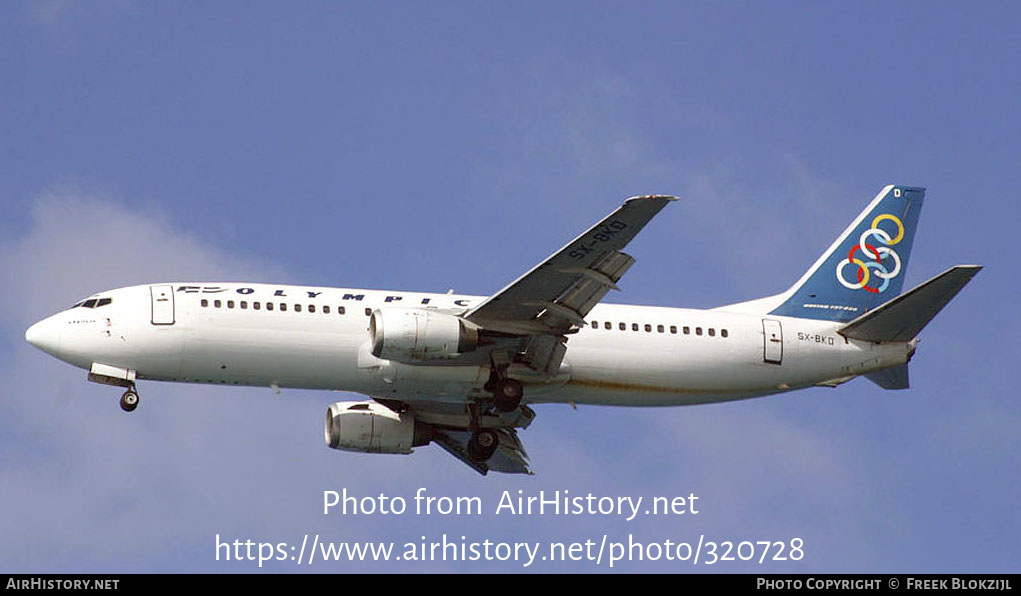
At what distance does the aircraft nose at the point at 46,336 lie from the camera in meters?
53.0

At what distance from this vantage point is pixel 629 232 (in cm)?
4881

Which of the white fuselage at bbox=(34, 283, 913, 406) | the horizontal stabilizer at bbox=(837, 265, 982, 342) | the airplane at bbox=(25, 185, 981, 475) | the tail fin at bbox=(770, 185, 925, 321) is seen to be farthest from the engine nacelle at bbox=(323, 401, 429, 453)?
the horizontal stabilizer at bbox=(837, 265, 982, 342)

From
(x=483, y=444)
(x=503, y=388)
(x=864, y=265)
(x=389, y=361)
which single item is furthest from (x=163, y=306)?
(x=864, y=265)

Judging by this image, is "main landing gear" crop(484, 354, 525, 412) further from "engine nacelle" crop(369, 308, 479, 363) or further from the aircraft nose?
the aircraft nose

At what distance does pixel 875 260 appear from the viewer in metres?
60.5

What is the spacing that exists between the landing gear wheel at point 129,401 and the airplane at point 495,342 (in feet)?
0.22

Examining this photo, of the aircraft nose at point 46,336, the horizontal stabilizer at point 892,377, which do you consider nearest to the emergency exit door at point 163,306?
the aircraft nose at point 46,336

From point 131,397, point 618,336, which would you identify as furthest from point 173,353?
point 618,336

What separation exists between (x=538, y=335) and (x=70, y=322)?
45.3ft

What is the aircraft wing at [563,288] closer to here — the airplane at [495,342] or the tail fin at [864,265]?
the airplane at [495,342]

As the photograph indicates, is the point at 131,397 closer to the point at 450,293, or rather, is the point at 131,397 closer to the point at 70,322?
the point at 70,322

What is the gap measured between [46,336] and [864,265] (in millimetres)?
26606

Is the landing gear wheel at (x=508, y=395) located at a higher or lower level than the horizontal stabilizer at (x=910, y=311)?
lower
